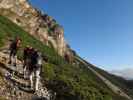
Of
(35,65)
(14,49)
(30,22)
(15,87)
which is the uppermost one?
(30,22)

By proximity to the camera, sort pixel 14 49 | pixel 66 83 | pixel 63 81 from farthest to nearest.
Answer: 1. pixel 66 83
2. pixel 63 81
3. pixel 14 49

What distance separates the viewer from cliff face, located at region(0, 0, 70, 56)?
16175cm

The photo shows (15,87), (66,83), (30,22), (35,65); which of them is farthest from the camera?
(30,22)

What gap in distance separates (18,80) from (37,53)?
2135mm

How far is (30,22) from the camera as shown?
172125 millimetres

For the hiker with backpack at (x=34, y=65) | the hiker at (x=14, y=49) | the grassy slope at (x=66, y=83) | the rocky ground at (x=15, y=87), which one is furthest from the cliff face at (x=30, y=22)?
the hiker with backpack at (x=34, y=65)

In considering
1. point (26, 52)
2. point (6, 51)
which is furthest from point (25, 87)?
point (6, 51)

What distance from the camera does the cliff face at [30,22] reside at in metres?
162

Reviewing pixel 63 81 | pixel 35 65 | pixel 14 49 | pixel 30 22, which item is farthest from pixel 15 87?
pixel 30 22

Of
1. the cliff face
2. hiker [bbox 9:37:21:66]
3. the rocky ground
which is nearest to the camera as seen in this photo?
the rocky ground

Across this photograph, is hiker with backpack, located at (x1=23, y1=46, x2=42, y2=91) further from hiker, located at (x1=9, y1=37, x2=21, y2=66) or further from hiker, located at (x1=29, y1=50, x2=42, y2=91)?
hiker, located at (x1=9, y1=37, x2=21, y2=66)

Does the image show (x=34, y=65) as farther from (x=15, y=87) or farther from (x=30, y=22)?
(x=30, y=22)

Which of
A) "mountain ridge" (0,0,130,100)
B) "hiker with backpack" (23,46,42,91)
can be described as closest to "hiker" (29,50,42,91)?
"hiker with backpack" (23,46,42,91)

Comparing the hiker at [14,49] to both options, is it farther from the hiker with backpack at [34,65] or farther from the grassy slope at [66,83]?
the grassy slope at [66,83]
